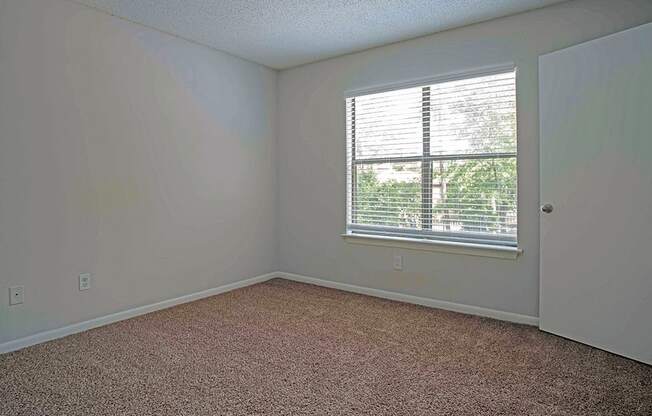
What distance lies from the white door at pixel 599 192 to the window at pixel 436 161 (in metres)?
0.36

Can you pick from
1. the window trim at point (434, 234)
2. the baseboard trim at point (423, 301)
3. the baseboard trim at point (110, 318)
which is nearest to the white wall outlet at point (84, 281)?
the baseboard trim at point (110, 318)

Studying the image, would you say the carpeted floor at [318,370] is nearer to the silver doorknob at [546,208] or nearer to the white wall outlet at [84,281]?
the white wall outlet at [84,281]

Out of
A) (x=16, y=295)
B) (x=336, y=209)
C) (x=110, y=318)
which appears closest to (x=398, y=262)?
(x=336, y=209)

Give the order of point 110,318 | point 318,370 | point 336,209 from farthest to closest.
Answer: point 336,209, point 110,318, point 318,370

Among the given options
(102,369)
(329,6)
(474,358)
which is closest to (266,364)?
(102,369)

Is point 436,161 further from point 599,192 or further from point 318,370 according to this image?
point 318,370

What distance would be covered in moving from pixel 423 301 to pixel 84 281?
107 inches

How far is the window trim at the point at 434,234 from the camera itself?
323cm

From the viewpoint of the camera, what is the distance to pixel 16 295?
2.67 metres

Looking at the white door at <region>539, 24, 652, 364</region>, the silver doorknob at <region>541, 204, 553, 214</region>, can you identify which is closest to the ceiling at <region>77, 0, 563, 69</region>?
the white door at <region>539, 24, 652, 364</region>

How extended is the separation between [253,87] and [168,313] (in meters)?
2.41

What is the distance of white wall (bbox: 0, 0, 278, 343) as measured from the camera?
8.82 ft

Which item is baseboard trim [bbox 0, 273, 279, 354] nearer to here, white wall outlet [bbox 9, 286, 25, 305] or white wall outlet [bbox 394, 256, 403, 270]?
white wall outlet [bbox 9, 286, 25, 305]

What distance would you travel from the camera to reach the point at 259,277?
450cm
